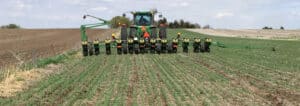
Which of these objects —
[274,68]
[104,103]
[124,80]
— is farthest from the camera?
[274,68]

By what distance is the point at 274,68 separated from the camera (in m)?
16.5

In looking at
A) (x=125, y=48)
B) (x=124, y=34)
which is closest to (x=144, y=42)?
(x=125, y=48)

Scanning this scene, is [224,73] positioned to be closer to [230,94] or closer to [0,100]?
[230,94]

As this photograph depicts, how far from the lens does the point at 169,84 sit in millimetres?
12695

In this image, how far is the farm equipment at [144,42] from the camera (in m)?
22.8

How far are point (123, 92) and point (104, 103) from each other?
1424mm

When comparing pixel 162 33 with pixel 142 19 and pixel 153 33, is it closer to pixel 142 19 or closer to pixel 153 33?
pixel 153 33

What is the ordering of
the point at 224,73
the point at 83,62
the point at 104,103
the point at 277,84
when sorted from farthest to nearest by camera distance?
1. the point at 83,62
2. the point at 224,73
3. the point at 277,84
4. the point at 104,103

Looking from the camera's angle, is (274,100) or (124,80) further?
(124,80)

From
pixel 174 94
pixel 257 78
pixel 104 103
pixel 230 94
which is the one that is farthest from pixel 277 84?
pixel 104 103

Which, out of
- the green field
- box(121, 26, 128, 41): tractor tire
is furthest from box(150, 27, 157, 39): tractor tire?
the green field

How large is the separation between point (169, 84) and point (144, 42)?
10349mm

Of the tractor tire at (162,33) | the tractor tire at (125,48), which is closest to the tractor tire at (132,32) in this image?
the tractor tire at (162,33)

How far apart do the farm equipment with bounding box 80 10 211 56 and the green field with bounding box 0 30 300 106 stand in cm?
382
